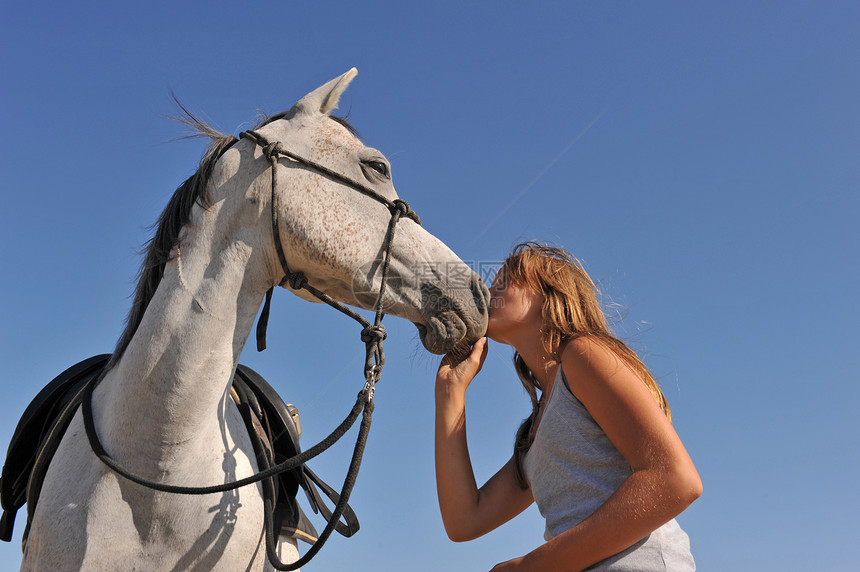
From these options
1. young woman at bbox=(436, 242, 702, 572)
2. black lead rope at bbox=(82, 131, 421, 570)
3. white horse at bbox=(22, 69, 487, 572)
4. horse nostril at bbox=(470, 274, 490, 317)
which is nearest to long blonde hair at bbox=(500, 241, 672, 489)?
young woman at bbox=(436, 242, 702, 572)

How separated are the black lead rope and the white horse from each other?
1.2 inches

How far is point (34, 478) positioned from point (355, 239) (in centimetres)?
162

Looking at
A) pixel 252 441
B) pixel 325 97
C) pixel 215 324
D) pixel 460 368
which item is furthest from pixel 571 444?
pixel 325 97

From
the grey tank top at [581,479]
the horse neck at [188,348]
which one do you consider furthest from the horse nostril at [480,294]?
the horse neck at [188,348]

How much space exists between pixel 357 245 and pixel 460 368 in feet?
2.12

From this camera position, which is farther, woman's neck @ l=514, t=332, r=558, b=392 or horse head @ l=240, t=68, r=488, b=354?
horse head @ l=240, t=68, r=488, b=354

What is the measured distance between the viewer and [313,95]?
→ 2879mm

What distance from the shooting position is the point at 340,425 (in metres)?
2.46

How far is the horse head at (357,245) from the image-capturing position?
2.53m

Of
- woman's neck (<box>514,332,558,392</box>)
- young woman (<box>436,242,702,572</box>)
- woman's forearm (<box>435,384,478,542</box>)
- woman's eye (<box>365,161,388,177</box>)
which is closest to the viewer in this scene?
young woman (<box>436,242,702,572</box>)

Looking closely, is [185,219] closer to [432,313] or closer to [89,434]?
[89,434]

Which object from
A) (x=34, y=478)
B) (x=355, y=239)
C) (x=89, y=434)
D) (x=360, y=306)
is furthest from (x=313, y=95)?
(x=34, y=478)

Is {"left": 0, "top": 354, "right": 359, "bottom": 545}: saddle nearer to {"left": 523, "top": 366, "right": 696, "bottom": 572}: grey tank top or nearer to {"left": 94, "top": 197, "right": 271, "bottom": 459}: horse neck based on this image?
{"left": 94, "top": 197, "right": 271, "bottom": 459}: horse neck

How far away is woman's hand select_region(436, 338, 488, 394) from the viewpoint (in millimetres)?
2531
